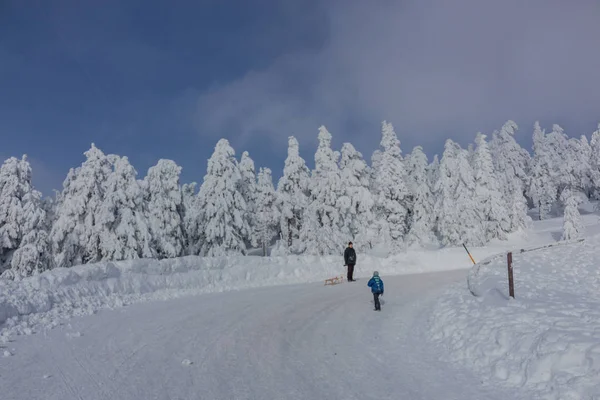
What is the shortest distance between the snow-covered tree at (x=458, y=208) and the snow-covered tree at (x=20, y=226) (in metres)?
39.7

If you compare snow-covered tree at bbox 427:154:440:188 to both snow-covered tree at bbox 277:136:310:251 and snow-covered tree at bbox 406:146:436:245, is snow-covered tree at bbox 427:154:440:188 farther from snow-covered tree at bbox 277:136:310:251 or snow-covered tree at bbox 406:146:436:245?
snow-covered tree at bbox 277:136:310:251

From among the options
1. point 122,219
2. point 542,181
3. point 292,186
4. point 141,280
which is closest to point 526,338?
point 141,280

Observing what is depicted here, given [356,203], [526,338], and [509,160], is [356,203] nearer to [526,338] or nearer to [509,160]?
[526,338]

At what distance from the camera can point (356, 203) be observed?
40.3 meters

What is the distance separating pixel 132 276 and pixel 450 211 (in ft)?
123

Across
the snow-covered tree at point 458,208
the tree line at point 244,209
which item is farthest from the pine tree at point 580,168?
the snow-covered tree at point 458,208

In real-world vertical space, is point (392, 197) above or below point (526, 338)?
above

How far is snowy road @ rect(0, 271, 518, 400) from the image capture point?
5598 mm

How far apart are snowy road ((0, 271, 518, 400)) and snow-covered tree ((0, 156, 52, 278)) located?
2346cm

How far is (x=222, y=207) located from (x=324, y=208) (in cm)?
1033

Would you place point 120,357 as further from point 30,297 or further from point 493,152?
point 493,152

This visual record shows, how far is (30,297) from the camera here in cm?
1123

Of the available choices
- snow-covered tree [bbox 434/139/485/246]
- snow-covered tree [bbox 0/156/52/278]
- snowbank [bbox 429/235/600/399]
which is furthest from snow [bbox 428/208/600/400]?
snow-covered tree [bbox 434/139/485/246]

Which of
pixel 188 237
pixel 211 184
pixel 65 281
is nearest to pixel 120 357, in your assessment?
pixel 65 281
